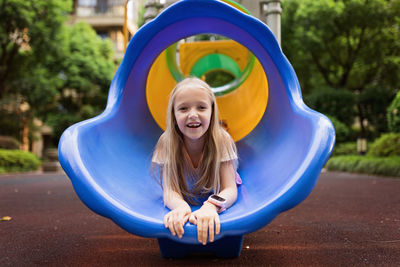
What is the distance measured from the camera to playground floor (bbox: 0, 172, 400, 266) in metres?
1.97

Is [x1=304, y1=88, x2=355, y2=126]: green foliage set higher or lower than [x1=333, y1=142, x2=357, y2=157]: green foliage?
higher

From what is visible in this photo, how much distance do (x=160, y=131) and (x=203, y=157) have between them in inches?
41.1

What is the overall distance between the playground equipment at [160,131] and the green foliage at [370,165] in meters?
5.56

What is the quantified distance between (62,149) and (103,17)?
24.2 m

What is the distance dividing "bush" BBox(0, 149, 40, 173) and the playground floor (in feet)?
25.3

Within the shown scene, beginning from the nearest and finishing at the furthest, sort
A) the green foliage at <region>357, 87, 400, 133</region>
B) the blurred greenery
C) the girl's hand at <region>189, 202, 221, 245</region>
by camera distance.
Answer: the girl's hand at <region>189, 202, 221, 245</region> < the blurred greenery < the green foliage at <region>357, 87, 400, 133</region>

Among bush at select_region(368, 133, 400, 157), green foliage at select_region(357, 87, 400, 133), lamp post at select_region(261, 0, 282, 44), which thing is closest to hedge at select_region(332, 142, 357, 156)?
green foliage at select_region(357, 87, 400, 133)

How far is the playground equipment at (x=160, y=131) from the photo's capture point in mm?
1645

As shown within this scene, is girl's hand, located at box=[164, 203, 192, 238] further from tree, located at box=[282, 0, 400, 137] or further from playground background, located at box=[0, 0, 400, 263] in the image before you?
tree, located at box=[282, 0, 400, 137]

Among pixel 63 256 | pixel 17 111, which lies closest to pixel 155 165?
pixel 63 256

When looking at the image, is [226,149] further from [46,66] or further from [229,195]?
[46,66]

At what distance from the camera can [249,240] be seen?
246 cm

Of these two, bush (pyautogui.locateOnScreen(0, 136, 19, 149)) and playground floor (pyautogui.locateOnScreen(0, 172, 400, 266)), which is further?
bush (pyautogui.locateOnScreen(0, 136, 19, 149))

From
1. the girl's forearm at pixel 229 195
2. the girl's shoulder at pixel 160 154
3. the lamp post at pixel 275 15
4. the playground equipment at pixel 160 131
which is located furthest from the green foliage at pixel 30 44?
the girl's forearm at pixel 229 195
